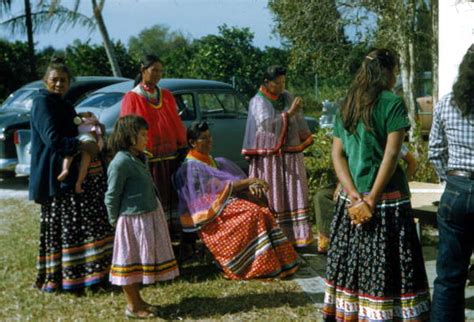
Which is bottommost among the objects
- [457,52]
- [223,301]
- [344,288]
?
[223,301]

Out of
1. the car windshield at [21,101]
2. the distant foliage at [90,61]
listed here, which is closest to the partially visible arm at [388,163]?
the car windshield at [21,101]

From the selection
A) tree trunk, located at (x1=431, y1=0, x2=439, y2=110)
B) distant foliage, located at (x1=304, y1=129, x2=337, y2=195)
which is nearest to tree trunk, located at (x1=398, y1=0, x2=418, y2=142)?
tree trunk, located at (x1=431, y1=0, x2=439, y2=110)

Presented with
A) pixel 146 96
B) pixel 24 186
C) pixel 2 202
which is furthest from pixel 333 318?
pixel 24 186

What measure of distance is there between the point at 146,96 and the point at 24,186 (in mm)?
6293

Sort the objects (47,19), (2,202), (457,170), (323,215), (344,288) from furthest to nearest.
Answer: (47,19)
(2,202)
(323,215)
(344,288)
(457,170)

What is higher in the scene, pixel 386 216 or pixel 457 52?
pixel 457 52

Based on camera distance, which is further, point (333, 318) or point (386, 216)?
point (333, 318)

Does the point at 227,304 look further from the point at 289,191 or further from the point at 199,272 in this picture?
the point at 289,191

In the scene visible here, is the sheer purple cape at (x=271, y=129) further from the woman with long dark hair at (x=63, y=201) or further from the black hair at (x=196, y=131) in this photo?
the woman with long dark hair at (x=63, y=201)

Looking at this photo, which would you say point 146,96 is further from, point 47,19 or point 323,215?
point 47,19

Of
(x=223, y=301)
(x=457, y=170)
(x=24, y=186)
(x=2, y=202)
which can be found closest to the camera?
(x=457, y=170)

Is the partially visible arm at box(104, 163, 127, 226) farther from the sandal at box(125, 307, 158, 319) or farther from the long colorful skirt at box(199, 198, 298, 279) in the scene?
the long colorful skirt at box(199, 198, 298, 279)

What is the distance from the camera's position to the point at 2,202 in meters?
9.91

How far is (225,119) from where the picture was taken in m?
11.0
